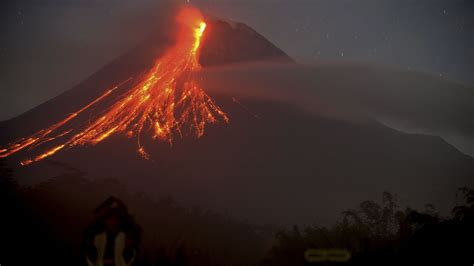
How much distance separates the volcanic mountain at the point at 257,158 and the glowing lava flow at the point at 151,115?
161cm

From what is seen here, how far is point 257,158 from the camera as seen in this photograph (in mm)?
47656

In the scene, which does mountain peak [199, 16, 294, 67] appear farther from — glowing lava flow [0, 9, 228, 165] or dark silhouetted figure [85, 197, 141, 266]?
dark silhouetted figure [85, 197, 141, 266]

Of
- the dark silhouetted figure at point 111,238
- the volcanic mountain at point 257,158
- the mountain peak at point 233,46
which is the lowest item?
the dark silhouetted figure at point 111,238

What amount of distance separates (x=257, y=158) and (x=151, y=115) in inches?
566

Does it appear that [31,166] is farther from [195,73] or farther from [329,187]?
[195,73]

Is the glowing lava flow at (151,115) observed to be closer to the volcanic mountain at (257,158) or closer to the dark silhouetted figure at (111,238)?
the volcanic mountain at (257,158)

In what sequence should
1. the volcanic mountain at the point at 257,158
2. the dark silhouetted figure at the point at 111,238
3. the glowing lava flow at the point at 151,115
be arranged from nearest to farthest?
1. the dark silhouetted figure at the point at 111,238
2. the volcanic mountain at the point at 257,158
3. the glowing lava flow at the point at 151,115

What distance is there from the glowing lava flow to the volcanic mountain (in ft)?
5.27

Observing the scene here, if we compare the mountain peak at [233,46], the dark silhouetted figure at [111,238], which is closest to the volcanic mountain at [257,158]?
the mountain peak at [233,46]

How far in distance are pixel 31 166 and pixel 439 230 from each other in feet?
108

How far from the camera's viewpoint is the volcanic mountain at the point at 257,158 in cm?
3597

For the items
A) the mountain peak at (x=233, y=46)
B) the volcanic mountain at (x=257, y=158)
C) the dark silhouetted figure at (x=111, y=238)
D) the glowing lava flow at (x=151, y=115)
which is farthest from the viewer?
the mountain peak at (x=233, y=46)

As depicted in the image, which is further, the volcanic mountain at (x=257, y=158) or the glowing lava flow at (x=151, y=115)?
the glowing lava flow at (x=151, y=115)

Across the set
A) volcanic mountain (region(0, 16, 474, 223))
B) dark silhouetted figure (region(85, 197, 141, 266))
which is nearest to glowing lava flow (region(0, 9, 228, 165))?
volcanic mountain (region(0, 16, 474, 223))
